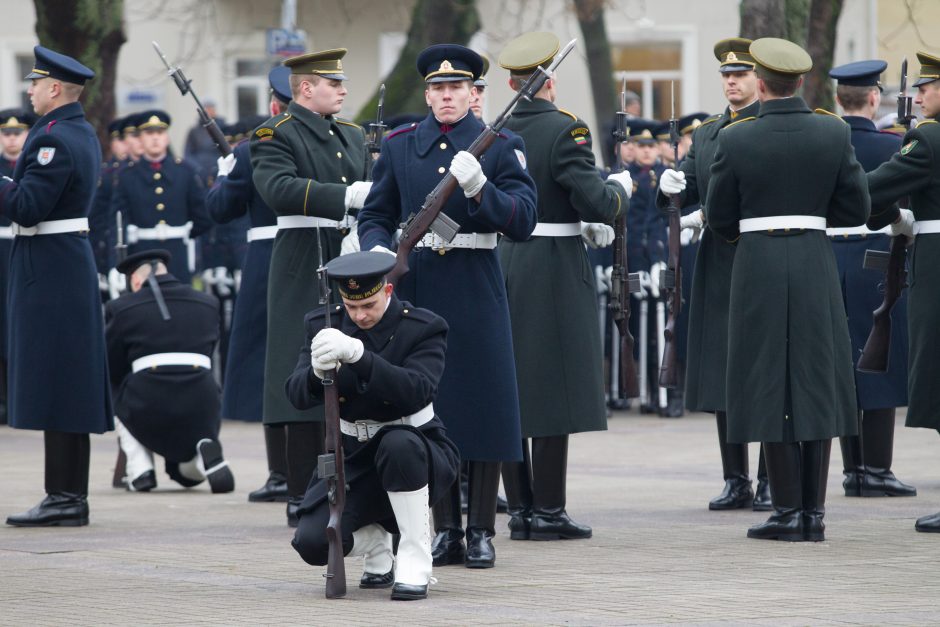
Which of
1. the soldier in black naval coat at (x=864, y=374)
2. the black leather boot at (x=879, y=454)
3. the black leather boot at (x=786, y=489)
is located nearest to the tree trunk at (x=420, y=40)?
the soldier in black naval coat at (x=864, y=374)

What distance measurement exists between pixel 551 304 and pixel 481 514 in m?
1.39

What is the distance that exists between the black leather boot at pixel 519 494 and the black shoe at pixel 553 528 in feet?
0.17

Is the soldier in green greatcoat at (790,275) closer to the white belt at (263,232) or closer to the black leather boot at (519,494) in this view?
the black leather boot at (519,494)

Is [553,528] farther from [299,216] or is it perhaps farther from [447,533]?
[299,216]

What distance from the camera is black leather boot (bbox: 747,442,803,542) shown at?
8.91 m

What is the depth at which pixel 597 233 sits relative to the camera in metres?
9.25

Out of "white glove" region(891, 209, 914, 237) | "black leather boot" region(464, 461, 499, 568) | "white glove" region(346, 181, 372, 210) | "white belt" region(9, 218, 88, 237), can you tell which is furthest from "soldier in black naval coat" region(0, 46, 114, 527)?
"white glove" region(891, 209, 914, 237)

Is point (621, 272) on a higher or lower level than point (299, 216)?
lower

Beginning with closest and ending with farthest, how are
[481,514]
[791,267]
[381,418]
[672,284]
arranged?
1. [381,418]
2. [481,514]
3. [791,267]
4. [672,284]

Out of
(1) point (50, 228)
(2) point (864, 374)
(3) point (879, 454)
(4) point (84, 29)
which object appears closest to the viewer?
(1) point (50, 228)

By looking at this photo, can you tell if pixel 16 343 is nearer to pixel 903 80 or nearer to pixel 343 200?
pixel 343 200

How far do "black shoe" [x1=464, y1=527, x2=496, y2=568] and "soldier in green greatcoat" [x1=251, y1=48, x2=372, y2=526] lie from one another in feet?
5.38

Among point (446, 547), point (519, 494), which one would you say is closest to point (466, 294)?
point (446, 547)

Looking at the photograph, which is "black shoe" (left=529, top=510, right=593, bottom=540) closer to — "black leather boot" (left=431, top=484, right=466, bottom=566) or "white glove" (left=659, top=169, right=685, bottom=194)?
"black leather boot" (left=431, top=484, right=466, bottom=566)
